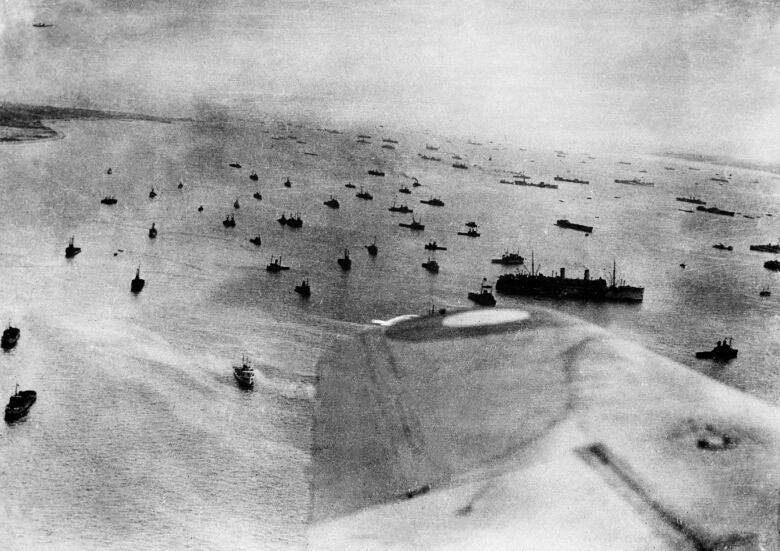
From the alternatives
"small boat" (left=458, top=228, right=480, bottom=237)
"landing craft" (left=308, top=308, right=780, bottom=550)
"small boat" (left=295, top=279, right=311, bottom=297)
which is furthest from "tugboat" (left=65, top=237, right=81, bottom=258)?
"small boat" (left=458, top=228, right=480, bottom=237)

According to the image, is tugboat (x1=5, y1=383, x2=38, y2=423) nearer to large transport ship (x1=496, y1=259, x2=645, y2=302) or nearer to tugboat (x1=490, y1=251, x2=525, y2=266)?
large transport ship (x1=496, y1=259, x2=645, y2=302)

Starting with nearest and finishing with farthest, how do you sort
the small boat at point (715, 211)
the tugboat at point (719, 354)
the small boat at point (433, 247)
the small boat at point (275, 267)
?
the tugboat at point (719, 354), the small boat at point (275, 267), the small boat at point (433, 247), the small boat at point (715, 211)

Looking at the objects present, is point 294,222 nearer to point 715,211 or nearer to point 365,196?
point 365,196

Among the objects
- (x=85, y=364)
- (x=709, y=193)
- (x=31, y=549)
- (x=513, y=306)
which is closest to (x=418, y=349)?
(x=513, y=306)

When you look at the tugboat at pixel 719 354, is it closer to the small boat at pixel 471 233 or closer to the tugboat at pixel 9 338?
the small boat at pixel 471 233

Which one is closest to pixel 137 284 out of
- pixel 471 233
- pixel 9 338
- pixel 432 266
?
pixel 9 338

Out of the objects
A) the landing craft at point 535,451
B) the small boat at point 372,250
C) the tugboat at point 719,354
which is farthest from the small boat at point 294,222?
the tugboat at point 719,354
